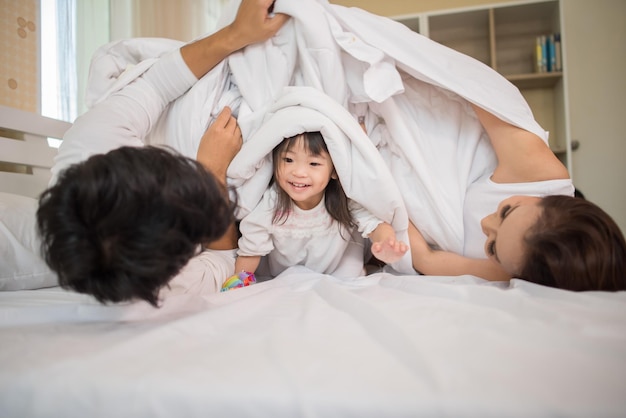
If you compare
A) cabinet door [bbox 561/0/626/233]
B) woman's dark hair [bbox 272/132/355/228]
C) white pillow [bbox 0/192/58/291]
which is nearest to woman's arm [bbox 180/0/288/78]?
woman's dark hair [bbox 272/132/355/228]

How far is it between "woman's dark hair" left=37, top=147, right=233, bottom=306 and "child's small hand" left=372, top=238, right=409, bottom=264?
484 millimetres

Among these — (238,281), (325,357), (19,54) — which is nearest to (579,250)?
(325,357)

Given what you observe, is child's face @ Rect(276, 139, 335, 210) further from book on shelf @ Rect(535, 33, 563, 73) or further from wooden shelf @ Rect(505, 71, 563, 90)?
book on shelf @ Rect(535, 33, 563, 73)

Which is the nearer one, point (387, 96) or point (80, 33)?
point (387, 96)

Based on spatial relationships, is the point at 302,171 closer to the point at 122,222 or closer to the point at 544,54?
the point at 122,222

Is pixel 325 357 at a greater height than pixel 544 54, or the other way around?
pixel 544 54

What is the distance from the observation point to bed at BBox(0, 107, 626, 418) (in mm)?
396

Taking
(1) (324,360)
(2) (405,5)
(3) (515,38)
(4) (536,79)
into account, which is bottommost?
(1) (324,360)

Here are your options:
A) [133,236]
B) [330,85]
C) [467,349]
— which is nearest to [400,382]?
[467,349]

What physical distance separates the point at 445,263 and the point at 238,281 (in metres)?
0.52

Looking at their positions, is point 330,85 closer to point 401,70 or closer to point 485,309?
point 401,70

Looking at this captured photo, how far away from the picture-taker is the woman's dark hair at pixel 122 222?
20.9 inches

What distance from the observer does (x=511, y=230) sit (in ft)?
2.72

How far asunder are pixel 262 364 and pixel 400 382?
148mm
